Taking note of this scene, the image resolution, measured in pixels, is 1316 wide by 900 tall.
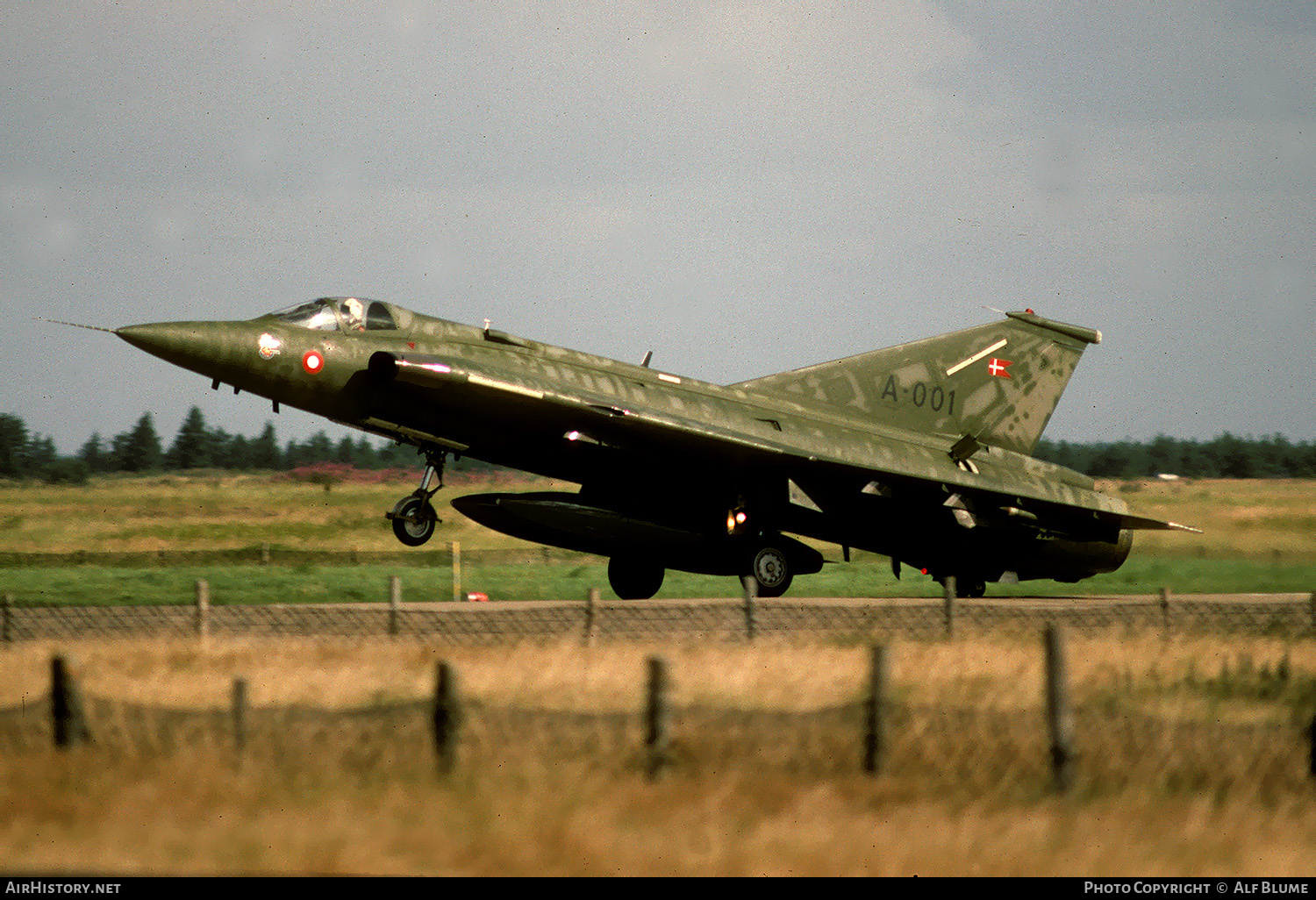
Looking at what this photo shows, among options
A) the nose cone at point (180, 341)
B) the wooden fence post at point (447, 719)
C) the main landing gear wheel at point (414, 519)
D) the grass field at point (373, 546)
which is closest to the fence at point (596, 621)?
the main landing gear wheel at point (414, 519)

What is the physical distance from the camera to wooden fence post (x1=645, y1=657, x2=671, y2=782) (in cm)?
1040

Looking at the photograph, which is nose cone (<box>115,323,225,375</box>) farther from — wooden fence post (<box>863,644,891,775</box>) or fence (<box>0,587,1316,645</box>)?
wooden fence post (<box>863,644,891,775</box>)

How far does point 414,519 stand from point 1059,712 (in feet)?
41.2

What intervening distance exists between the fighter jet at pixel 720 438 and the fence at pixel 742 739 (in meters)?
9.20

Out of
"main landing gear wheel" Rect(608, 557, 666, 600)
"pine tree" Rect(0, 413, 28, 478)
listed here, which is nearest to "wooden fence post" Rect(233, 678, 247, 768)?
"main landing gear wheel" Rect(608, 557, 666, 600)

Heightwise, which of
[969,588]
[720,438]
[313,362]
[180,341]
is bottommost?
[969,588]

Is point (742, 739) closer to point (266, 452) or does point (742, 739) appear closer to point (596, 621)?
point (596, 621)

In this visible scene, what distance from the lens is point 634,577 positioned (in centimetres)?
2459

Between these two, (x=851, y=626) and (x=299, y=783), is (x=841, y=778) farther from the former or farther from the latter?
(x=851, y=626)

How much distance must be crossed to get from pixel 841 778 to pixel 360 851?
3.81m

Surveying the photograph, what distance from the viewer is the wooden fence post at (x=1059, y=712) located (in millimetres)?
10203

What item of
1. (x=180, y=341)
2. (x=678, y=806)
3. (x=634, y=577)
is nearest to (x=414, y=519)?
(x=180, y=341)
